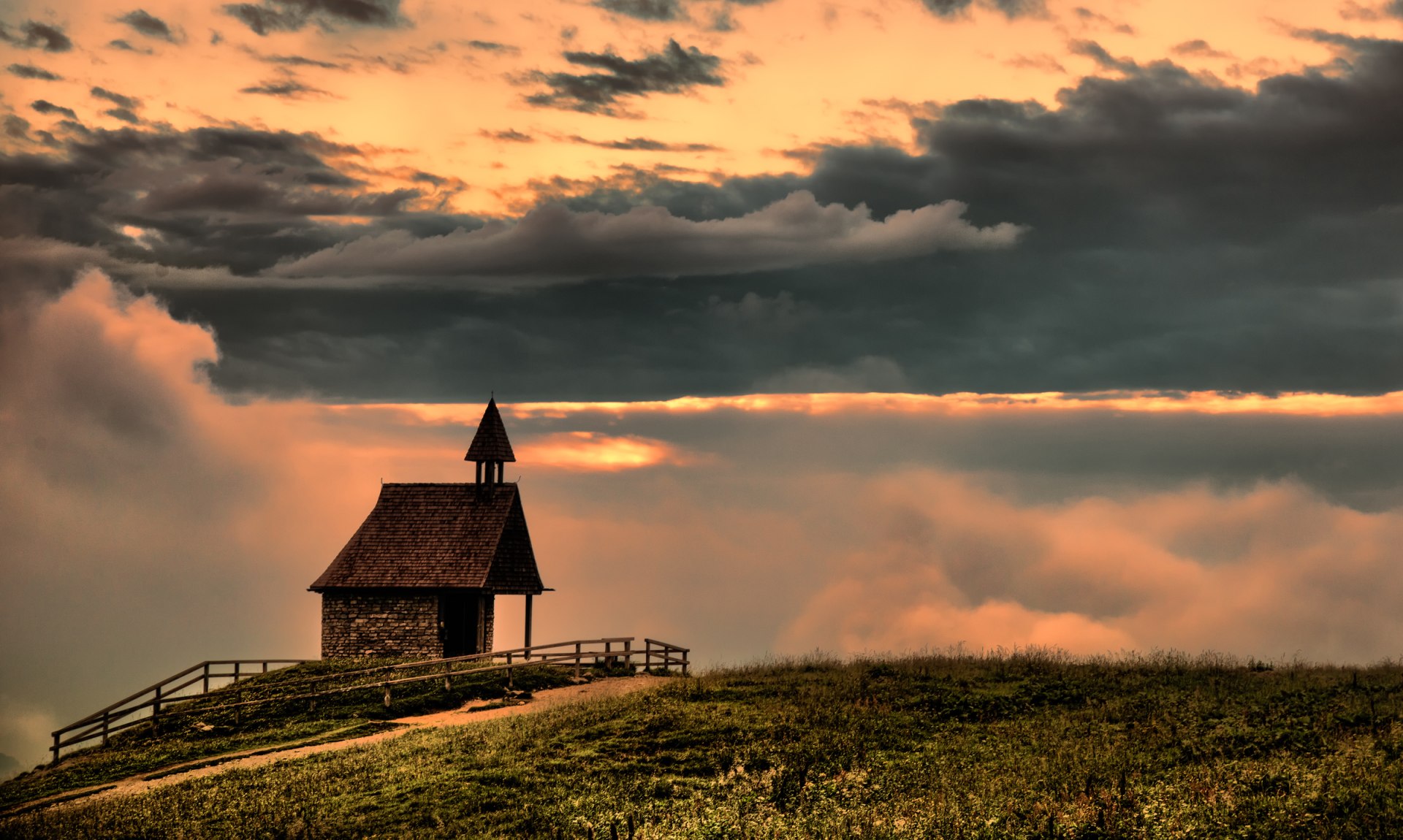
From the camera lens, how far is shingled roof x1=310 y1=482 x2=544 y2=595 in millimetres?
43344

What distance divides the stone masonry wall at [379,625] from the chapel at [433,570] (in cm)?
3

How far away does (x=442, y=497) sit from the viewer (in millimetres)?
46531

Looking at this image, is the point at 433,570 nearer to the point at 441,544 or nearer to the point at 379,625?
the point at 441,544

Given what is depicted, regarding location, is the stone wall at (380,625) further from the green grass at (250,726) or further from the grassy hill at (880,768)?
the grassy hill at (880,768)

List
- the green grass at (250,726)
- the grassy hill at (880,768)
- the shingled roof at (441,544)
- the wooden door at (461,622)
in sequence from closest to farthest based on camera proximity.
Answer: the grassy hill at (880,768) < the green grass at (250,726) < the shingled roof at (441,544) < the wooden door at (461,622)

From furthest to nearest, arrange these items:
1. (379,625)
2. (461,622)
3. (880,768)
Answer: (461,622)
(379,625)
(880,768)

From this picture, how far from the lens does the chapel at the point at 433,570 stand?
43.1m

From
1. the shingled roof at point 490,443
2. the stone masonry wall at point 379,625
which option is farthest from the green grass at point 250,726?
the shingled roof at point 490,443

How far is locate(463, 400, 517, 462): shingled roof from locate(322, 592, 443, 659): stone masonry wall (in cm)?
669

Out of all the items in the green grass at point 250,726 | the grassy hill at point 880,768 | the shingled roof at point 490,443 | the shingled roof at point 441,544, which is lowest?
the green grass at point 250,726

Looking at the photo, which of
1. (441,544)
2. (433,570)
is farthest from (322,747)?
(441,544)

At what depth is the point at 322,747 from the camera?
28203 mm

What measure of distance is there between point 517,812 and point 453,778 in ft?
10.9

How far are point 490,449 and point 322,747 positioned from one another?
65.7 feet
